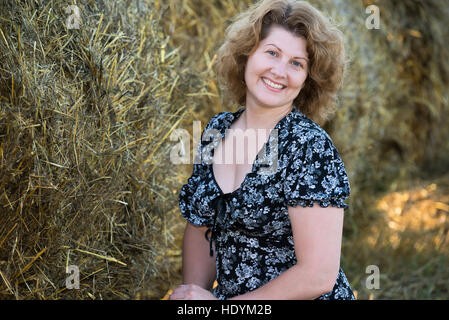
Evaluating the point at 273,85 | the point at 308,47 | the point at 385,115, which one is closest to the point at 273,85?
the point at 273,85

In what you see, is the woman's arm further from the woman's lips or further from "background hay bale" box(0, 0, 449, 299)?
"background hay bale" box(0, 0, 449, 299)

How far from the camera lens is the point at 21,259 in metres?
1.68

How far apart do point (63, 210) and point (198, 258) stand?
42cm

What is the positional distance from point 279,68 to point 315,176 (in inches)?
13.1

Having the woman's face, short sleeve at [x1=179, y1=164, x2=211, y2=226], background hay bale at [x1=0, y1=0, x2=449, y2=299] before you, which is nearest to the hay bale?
background hay bale at [x1=0, y1=0, x2=449, y2=299]

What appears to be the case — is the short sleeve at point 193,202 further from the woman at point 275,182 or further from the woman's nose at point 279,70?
the woman's nose at point 279,70

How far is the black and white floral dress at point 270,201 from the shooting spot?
1.48 m

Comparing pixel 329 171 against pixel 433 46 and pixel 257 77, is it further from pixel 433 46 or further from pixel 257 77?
pixel 433 46

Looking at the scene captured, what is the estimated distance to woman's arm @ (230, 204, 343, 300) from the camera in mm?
1459

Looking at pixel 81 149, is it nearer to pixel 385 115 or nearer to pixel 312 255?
pixel 312 255

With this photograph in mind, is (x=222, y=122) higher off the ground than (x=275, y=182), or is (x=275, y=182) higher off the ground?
(x=222, y=122)

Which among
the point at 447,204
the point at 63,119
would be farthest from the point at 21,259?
the point at 447,204

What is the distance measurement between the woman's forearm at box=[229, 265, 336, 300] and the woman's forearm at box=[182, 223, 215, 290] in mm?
313

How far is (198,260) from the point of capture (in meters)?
1.80
